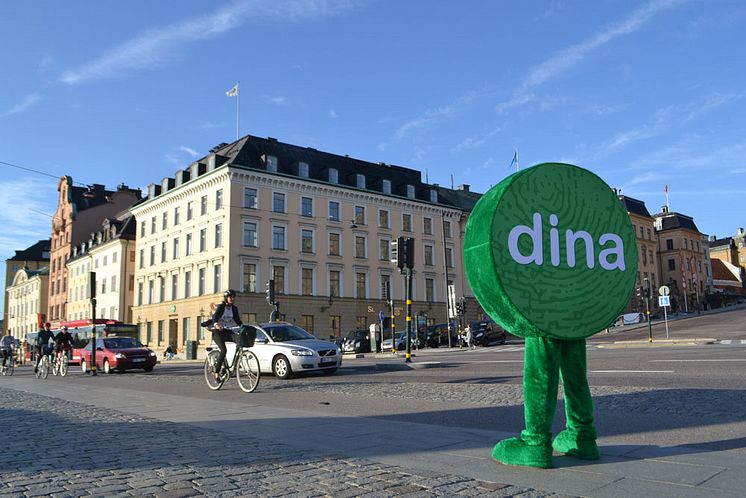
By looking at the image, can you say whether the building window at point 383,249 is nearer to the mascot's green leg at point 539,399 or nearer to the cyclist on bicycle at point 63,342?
the cyclist on bicycle at point 63,342

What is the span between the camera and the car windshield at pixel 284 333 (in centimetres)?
1595

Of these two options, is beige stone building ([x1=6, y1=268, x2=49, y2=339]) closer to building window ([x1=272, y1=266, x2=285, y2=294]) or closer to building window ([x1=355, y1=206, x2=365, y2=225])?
building window ([x1=272, y1=266, x2=285, y2=294])

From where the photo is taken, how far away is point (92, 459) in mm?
5039

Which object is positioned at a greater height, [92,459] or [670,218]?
[670,218]

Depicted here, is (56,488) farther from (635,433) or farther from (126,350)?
(126,350)

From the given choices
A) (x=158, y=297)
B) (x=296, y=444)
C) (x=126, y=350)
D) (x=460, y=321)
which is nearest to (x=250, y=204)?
(x=158, y=297)

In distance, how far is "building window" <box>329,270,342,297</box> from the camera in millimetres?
51822

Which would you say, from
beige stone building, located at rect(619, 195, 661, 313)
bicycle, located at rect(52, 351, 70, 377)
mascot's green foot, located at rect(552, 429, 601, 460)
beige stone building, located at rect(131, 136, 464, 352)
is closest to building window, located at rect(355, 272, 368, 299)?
beige stone building, located at rect(131, 136, 464, 352)

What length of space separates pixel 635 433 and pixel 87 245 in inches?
3061

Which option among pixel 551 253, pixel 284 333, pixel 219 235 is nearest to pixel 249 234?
pixel 219 235

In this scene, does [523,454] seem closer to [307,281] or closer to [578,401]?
→ [578,401]

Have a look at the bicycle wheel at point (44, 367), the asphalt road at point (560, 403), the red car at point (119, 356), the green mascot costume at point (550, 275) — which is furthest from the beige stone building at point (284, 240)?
the green mascot costume at point (550, 275)

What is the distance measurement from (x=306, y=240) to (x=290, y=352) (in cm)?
3646

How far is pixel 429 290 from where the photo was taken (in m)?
58.3
